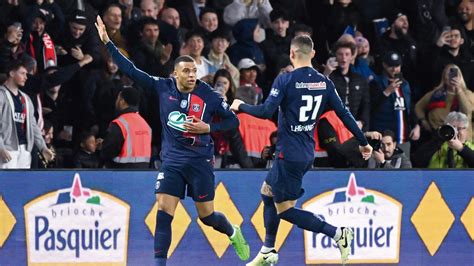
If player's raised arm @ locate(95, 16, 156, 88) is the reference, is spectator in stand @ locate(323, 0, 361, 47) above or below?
below

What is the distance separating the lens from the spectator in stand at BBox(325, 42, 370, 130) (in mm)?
18688

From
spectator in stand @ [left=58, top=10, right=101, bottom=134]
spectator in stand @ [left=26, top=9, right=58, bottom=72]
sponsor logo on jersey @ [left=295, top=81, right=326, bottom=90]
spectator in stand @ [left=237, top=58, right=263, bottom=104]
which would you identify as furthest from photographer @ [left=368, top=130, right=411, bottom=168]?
spectator in stand @ [left=26, top=9, right=58, bottom=72]

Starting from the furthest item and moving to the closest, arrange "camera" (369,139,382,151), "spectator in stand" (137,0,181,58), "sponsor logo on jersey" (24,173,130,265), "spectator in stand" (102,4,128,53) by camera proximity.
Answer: "spectator in stand" (137,0,181,58) → "spectator in stand" (102,4,128,53) → "camera" (369,139,382,151) → "sponsor logo on jersey" (24,173,130,265)

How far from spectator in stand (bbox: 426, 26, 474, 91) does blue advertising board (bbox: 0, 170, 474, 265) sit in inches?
163

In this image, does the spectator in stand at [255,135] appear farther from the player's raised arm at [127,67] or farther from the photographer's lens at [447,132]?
the player's raised arm at [127,67]

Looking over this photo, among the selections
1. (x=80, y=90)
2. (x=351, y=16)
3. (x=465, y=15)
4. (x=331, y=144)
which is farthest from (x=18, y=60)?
(x=465, y=15)

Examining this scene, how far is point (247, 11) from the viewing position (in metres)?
20.3

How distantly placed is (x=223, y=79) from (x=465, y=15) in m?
4.53

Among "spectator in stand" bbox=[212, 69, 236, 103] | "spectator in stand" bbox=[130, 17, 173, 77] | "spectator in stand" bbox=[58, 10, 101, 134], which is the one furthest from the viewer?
"spectator in stand" bbox=[130, 17, 173, 77]

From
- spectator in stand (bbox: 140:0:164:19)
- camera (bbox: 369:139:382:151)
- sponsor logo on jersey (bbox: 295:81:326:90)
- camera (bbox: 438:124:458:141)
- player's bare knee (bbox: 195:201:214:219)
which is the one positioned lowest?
player's bare knee (bbox: 195:201:214:219)

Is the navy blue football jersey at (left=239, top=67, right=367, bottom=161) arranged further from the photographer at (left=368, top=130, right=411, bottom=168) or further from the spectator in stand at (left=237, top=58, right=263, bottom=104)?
the spectator in stand at (left=237, top=58, right=263, bottom=104)

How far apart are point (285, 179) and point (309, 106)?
2.53 ft

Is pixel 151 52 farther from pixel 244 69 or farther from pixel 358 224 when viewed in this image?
pixel 358 224

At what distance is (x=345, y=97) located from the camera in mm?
18688
